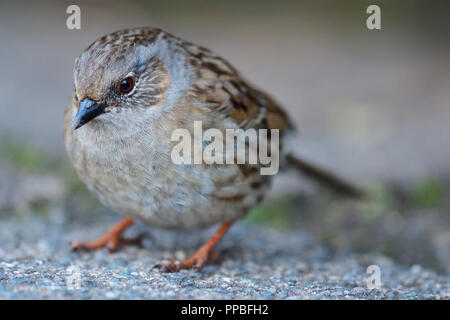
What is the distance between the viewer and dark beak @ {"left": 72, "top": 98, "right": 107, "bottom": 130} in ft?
14.6

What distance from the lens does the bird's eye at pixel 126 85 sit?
4.59 m

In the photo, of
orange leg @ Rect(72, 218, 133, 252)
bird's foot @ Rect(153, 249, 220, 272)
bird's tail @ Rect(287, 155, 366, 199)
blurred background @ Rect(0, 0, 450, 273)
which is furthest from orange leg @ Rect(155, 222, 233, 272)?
blurred background @ Rect(0, 0, 450, 273)

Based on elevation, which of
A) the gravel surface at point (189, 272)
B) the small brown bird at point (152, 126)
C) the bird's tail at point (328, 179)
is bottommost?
the gravel surface at point (189, 272)

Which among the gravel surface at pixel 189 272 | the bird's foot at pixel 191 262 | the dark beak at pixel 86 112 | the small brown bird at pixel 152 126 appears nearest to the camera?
the gravel surface at pixel 189 272

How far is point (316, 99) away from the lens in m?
9.80

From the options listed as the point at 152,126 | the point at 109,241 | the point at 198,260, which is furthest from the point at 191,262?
the point at 152,126

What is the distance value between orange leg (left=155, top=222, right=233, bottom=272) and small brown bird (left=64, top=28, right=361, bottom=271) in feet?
0.04

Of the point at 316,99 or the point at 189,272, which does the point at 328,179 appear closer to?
the point at 189,272

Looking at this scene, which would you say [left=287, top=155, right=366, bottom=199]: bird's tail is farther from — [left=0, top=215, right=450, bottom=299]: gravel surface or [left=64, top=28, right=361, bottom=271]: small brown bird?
[left=64, top=28, right=361, bottom=271]: small brown bird

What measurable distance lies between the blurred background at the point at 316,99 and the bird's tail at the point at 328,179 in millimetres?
165

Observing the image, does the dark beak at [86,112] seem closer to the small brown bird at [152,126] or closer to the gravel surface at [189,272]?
the small brown bird at [152,126]

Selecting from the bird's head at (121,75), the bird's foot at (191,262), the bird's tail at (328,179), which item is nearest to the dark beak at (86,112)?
the bird's head at (121,75)

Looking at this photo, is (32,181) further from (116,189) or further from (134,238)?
(116,189)
